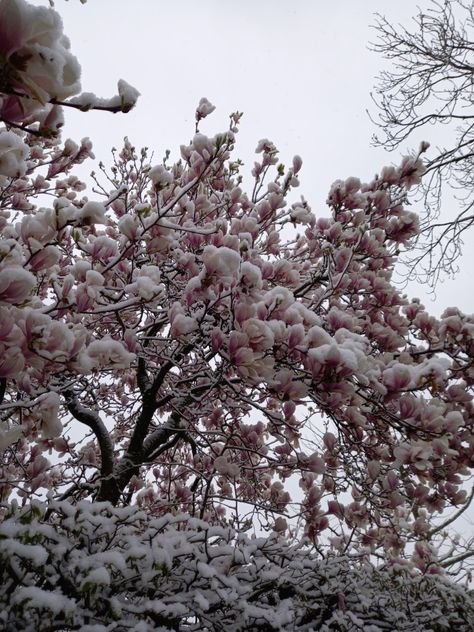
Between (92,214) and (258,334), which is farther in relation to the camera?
(258,334)

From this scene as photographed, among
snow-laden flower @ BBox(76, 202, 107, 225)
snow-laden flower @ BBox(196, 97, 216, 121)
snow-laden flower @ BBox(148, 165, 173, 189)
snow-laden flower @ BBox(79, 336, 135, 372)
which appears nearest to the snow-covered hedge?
snow-laden flower @ BBox(79, 336, 135, 372)

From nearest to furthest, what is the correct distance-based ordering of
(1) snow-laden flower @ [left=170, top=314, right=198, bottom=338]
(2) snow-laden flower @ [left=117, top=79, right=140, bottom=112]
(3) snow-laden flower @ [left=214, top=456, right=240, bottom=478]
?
(2) snow-laden flower @ [left=117, top=79, right=140, bottom=112] < (1) snow-laden flower @ [left=170, top=314, right=198, bottom=338] < (3) snow-laden flower @ [left=214, top=456, right=240, bottom=478]

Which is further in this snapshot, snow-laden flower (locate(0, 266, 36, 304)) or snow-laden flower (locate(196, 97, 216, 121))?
snow-laden flower (locate(196, 97, 216, 121))

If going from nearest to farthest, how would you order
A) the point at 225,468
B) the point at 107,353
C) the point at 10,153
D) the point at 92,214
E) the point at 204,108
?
the point at 10,153, the point at 92,214, the point at 107,353, the point at 225,468, the point at 204,108

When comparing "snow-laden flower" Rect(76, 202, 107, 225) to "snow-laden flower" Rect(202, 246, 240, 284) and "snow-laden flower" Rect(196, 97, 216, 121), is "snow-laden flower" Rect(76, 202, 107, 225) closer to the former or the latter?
"snow-laden flower" Rect(202, 246, 240, 284)

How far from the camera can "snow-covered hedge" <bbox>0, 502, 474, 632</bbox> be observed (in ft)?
4.03

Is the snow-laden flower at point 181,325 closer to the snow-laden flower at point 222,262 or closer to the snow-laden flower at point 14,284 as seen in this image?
the snow-laden flower at point 222,262

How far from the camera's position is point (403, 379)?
1645mm

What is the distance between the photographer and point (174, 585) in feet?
5.16

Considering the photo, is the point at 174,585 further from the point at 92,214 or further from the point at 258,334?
the point at 92,214

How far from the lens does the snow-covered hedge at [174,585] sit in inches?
48.3

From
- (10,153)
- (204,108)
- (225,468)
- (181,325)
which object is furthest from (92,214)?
(204,108)

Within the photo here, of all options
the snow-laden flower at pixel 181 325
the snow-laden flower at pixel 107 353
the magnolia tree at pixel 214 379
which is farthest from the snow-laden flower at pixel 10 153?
the snow-laden flower at pixel 181 325

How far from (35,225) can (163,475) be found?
4.34 metres
